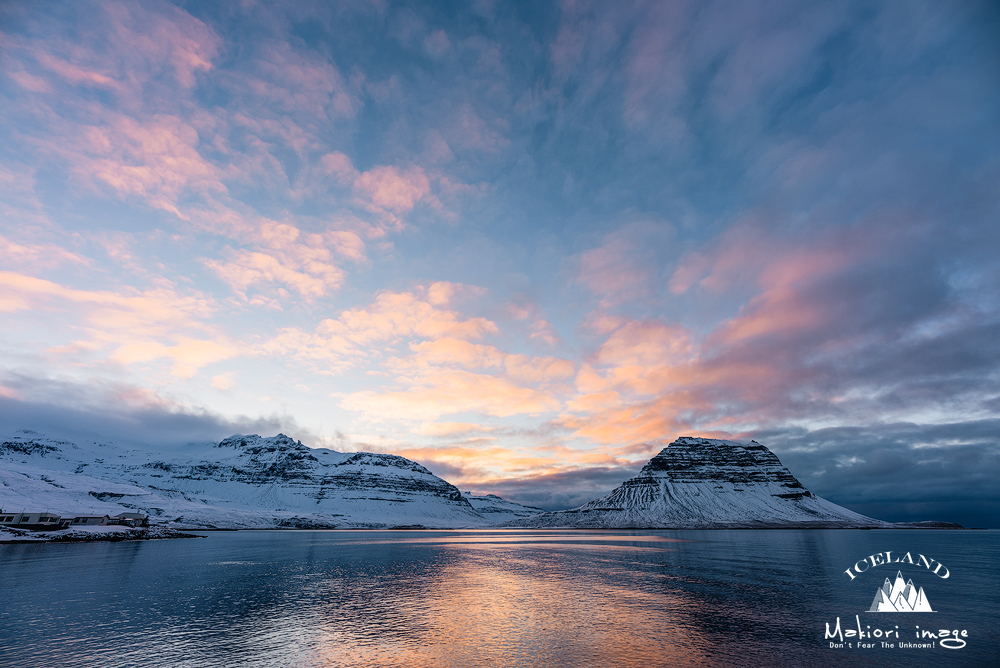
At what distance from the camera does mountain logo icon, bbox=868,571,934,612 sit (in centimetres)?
3525

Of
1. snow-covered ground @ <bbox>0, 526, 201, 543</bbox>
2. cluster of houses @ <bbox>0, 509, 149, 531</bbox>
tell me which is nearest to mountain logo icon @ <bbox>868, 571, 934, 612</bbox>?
snow-covered ground @ <bbox>0, 526, 201, 543</bbox>

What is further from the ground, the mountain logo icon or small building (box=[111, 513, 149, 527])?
the mountain logo icon

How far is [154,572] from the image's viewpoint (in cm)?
5156

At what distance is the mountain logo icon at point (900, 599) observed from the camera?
3525cm

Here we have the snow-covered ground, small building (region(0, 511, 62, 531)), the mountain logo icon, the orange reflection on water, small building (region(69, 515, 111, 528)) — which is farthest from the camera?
small building (region(69, 515, 111, 528))

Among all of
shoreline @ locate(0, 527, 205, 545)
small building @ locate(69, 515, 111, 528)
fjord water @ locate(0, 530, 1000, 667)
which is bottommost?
shoreline @ locate(0, 527, 205, 545)

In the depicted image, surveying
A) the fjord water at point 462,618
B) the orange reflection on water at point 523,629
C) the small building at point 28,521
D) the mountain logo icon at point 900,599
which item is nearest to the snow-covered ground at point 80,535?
the small building at point 28,521

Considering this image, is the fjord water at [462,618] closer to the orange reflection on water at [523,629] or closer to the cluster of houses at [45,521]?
the orange reflection on water at [523,629]

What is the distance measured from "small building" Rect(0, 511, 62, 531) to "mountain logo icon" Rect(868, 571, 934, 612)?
540 feet

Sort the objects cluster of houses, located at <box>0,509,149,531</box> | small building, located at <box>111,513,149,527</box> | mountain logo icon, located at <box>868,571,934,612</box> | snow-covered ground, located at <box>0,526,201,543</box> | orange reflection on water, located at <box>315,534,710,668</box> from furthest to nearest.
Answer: small building, located at <box>111,513,149,527</box> < cluster of houses, located at <box>0,509,149,531</box> < snow-covered ground, located at <box>0,526,201,543</box> < mountain logo icon, located at <box>868,571,934,612</box> < orange reflection on water, located at <box>315,534,710,668</box>

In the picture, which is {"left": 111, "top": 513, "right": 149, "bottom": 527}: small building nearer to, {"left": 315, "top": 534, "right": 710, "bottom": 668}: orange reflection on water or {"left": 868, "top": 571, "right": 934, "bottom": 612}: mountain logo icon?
{"left": 315, "top": 534, "right": 710, "bottom": 668}: orange reflection on water

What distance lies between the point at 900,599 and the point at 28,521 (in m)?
173

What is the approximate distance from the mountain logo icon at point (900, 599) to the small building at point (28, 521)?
540ft

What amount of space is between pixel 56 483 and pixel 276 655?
265 m
